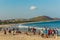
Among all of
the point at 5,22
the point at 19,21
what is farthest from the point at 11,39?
the point at 19,21

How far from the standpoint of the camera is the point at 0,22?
6241cm

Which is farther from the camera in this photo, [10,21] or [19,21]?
[19,21]

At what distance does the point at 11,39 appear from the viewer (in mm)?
16641

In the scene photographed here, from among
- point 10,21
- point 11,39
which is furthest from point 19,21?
point 11,39

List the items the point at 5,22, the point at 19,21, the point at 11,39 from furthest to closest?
the point at 19,21 → the point at 5,22 → the point at 11,39

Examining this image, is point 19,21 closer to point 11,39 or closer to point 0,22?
point 0,22

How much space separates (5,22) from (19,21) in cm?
1321

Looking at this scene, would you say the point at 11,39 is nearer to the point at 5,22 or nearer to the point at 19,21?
the point at 5,22

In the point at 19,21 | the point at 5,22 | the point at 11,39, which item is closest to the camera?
the point at 11,39

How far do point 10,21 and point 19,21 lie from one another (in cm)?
920

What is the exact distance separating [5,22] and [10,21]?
4.02m

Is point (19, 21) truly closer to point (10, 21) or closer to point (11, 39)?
point (10, 21)

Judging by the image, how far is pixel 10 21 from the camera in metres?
65.1

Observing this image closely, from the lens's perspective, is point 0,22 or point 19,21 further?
point 19,21
